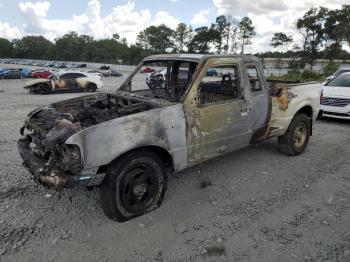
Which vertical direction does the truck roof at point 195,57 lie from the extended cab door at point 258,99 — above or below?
above

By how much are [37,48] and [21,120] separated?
118 metres

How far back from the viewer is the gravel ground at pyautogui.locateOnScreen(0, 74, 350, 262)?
3.32 metres

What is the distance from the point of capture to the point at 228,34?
79125mm

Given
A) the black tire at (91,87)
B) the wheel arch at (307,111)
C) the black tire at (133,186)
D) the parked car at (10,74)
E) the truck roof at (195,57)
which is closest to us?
the black tire at (133,186)

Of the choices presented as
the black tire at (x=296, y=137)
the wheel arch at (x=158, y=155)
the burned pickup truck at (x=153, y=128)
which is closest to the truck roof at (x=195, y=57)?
the burned pickup truck at (x=153, y=128)

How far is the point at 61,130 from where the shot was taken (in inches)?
142

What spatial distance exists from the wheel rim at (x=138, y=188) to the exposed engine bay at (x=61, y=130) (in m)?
0.63

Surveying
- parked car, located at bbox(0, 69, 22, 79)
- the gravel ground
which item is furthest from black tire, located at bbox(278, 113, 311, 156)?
parked car, located at bbox(0, 69, 22, 79)

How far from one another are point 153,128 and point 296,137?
3651mm

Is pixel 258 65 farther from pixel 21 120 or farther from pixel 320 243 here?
pixel 21 120

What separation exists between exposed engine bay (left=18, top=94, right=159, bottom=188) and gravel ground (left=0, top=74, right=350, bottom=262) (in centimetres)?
64

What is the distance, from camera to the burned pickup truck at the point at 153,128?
3.51m

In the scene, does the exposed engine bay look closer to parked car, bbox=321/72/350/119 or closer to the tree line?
parked car, bbox=321/72/350/119

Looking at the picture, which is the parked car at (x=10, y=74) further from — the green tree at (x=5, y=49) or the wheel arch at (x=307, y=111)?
the green tree at (x=5, y=49)
